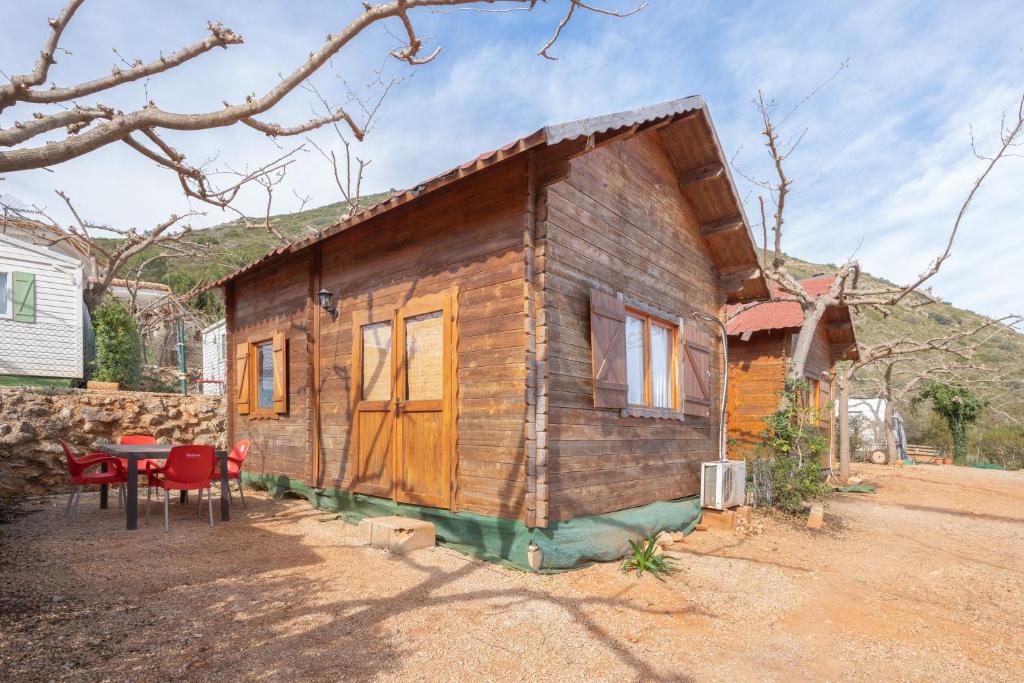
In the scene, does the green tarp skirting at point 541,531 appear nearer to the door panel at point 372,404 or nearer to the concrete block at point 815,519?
the door panel at point 372,404

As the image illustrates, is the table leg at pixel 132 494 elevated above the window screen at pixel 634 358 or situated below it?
below

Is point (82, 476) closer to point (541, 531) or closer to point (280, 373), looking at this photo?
point (280, 373)

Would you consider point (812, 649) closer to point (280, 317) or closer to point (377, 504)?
point (377, 504)

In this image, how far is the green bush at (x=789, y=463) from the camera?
8031 millimetres

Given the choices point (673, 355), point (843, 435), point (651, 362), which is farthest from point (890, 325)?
point (651, 362)

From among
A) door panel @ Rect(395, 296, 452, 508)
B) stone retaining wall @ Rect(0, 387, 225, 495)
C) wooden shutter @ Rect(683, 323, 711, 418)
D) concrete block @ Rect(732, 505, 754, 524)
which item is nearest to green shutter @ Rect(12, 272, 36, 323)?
stone retaining wall @ Rect(0, 387, 225, 495)

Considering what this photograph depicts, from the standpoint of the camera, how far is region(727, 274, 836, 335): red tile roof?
1129 cm

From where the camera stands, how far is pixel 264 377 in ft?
28.3

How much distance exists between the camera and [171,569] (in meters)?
4.61

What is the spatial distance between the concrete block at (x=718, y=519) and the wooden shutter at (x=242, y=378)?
6893 mm

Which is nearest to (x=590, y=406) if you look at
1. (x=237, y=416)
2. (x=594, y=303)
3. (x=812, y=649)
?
(x=594, y=303)

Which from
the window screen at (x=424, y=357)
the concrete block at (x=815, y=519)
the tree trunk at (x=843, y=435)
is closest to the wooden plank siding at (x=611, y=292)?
the window screen at (x=424, y=357)

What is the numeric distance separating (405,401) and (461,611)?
2.46m

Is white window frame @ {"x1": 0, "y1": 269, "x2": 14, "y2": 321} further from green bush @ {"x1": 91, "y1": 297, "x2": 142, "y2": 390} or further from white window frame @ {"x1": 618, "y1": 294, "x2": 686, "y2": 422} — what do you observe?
white window frame @ {"x1": 618, "y1": 294, "x2": 686, "y2": 422}
